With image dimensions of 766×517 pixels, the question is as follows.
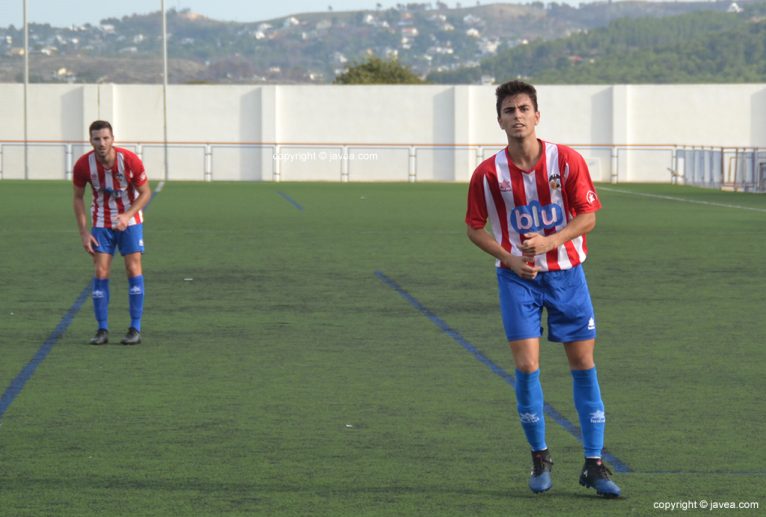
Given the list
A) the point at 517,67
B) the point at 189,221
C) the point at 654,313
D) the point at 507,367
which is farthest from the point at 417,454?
the point at 517,67

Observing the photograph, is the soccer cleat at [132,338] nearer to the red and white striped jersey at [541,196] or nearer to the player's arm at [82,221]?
the player's arm at [82,221]

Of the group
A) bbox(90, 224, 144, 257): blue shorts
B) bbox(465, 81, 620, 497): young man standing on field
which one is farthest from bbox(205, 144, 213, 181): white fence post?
bbox(465, 81, 620, 497): young man standing on field

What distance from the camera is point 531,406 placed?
23.5 feet

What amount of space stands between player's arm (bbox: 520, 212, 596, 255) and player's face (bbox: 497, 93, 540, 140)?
0.48 meters

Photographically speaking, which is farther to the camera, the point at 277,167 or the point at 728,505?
the point at 277,167

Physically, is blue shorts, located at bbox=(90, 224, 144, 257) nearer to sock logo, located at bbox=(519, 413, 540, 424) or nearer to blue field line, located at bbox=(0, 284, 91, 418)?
blue field line, located at bbox=(0, 284, 91, 418)

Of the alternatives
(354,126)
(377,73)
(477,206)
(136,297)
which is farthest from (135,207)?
(377,73)

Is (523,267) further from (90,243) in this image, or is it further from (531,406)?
(90,243)

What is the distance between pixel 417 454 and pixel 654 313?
23.4 ft

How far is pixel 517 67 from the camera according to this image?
600 feet

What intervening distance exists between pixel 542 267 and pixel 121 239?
20.3ft

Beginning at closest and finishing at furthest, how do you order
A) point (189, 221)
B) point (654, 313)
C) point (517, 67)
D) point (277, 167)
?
point (654, 313), point (189, 221), point (277, 167), point (517, 67)

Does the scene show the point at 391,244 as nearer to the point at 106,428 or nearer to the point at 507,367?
the point at 507,367

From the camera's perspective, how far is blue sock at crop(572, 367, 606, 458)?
7102 millimetres
